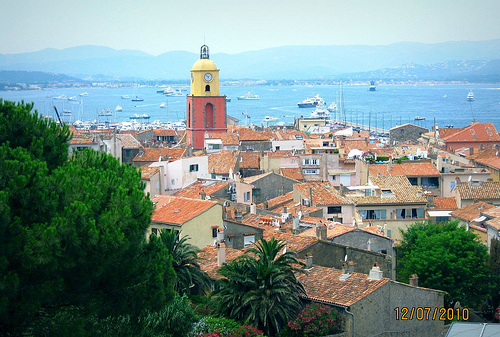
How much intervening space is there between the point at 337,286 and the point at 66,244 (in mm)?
9091

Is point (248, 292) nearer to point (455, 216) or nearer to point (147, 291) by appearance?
point (147, 291)

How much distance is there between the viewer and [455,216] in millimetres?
34375

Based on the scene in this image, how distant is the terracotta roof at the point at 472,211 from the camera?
3347 centimetres

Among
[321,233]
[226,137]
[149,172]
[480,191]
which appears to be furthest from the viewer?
[226,137]

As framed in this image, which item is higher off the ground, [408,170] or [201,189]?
[201,189]

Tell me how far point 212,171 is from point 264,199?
5270mm

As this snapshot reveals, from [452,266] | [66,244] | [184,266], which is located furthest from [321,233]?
[66,244]

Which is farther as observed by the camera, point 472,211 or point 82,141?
point 82,141

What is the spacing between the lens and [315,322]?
18.4 meters

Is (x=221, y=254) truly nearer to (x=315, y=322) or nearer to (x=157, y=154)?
(x=315, y=322)

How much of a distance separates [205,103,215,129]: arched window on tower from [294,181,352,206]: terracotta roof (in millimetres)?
22324

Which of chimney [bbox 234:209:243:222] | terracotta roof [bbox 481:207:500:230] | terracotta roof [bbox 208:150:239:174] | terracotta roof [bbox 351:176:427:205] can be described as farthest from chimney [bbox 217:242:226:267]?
terracotta roof [bbox 208:150:239:174]

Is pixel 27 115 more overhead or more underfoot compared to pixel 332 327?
more overhead

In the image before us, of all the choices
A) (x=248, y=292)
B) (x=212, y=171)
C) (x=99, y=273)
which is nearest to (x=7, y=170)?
(x=99, y=273)
